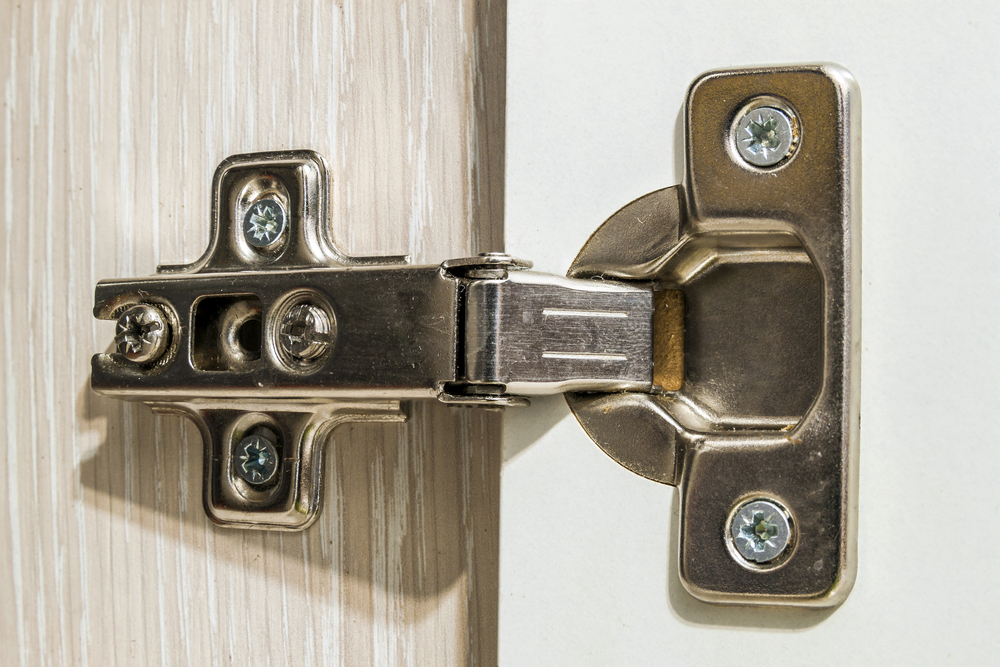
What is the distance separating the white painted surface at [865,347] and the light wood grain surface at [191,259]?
0.14ft

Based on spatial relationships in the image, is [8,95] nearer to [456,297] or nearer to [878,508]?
[456,297]

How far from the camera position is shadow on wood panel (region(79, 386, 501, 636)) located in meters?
0.36

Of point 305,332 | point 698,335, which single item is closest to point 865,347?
point 698,335

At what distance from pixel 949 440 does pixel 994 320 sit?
41 mm

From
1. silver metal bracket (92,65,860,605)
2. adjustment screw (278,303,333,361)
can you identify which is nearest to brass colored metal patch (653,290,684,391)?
silver metal bracket (92,65,860,605)

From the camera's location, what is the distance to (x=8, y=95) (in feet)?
1.47

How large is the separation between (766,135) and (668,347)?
0.08m

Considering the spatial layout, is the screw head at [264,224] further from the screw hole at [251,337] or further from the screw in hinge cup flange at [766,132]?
the screw in hinge cup flange at [766,132]

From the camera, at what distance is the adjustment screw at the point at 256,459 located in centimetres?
38

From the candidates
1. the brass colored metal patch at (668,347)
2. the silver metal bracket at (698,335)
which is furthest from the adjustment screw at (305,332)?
the brass colored metal patch at (668,347)

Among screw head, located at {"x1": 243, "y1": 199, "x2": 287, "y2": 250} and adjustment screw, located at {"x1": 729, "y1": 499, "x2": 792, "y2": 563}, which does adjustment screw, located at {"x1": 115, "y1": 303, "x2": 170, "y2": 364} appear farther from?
adjustment screw, located at {"x1": 729, "y1": 499, "x2": 792, "y2": 563}

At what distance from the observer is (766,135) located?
29 cm

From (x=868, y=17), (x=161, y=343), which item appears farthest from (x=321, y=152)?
(x=868, y=17)

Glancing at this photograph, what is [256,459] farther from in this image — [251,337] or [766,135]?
[766,135]
